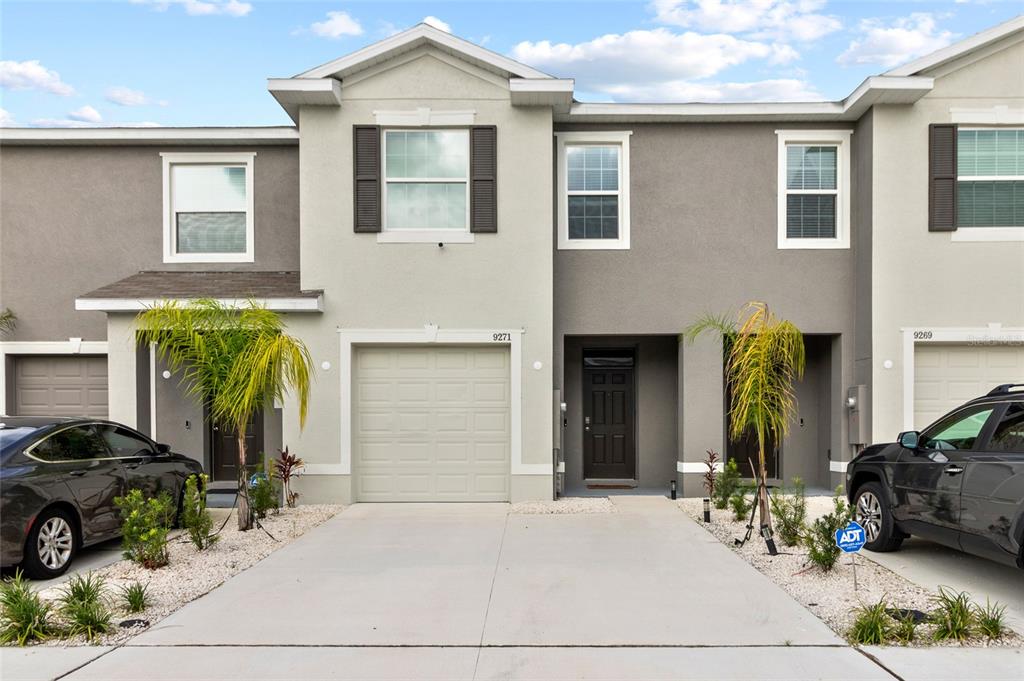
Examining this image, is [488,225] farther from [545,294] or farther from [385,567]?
[385,567]

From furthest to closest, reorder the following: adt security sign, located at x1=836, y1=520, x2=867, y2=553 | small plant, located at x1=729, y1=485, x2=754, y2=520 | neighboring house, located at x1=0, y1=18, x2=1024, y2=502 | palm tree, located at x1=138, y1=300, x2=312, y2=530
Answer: neighboring house, located at x1=0, y1=18, x2=1024, y2=502, small plant, located at x1=729, y1=485, x2=754, y2=520, palm tree, located at x1=138, y1=300, x2=312, y2=530, adt security sign, located at x1=836, y1=520, x2=867, y2=553

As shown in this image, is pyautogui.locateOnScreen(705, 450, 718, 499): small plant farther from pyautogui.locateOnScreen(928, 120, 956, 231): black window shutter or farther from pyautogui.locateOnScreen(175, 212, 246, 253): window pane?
pyautogui.locateOnScreen(175, 212, 246, 253): window pane

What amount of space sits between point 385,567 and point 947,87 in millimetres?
10639

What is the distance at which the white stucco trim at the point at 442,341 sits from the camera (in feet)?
36.4

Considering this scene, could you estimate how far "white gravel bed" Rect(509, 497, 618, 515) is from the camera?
34.6 feet

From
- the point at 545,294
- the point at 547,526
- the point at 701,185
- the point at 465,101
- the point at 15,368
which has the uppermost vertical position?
the point at 465,101

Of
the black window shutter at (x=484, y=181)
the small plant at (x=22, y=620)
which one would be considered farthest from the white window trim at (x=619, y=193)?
the small plant at (x=22, y=620)

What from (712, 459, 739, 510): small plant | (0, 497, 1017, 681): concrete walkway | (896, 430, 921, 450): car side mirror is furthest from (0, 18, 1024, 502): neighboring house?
(896, 430, 921, 450): car side mirror

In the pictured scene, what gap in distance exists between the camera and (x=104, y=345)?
40.5ft

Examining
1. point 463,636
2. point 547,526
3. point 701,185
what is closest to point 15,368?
point 547,526

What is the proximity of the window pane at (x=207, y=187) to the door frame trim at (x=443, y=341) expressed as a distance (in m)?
3.31

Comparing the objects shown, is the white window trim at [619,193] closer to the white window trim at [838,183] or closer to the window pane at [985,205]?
the white window trim at [838,183]

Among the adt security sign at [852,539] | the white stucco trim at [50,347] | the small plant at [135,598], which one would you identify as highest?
the white stucco trim at [50,347]

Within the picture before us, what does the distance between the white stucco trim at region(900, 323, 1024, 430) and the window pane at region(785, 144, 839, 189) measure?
2.68 meters
